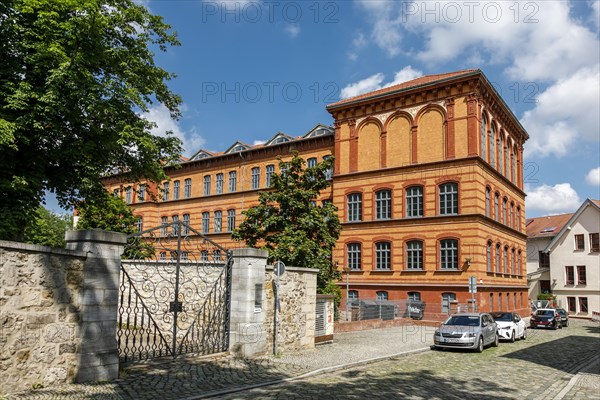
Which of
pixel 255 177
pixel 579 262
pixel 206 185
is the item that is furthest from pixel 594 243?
pixel 206 185

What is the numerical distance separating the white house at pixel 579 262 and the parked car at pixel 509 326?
93.5ft

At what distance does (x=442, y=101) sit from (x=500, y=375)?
25.6 meters

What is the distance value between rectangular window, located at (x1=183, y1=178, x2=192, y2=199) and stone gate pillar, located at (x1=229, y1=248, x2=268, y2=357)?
41.3 meters

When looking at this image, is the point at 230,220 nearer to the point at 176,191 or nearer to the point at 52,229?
the point at 176,191

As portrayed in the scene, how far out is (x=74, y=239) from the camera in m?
9.84

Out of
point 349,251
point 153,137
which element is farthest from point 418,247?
point 153,137

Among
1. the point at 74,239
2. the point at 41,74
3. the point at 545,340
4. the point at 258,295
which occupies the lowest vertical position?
the point at 545,340

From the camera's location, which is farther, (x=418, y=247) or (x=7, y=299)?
(x=418, y=247)

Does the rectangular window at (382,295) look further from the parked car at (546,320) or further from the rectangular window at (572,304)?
the rectangular window at (572,304)

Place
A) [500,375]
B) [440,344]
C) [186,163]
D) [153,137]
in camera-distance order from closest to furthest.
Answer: [500,375] → [440,344] → [153,137] → [186,163]

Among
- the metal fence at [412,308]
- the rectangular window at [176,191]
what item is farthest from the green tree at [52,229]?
the metal fence at [412,308]

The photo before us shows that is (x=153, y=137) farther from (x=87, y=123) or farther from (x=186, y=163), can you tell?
(x=186, y=163)

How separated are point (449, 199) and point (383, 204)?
194 inches

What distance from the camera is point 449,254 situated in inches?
1361
